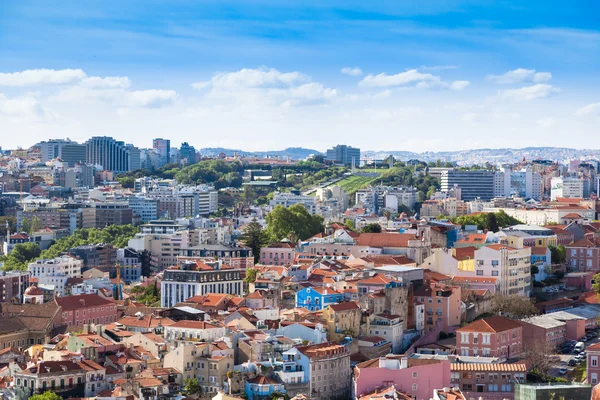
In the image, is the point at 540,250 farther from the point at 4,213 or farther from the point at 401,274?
the point at 4,213

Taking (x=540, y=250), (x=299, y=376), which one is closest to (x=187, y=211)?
(x=540, y=250)

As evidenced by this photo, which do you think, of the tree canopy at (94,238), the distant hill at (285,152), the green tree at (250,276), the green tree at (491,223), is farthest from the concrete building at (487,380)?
the distant hill at (285,152)

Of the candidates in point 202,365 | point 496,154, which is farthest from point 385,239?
point 496,154

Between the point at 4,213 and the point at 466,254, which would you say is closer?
the point at 466,254

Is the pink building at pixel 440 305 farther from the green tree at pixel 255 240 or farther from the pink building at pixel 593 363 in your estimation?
the green tree at pixel 255 240

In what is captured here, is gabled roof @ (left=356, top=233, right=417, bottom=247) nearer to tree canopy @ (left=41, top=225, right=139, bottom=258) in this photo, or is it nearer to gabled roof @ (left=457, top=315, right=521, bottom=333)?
gabled roof @ (left=457, top=315, right=521, bottom=333)

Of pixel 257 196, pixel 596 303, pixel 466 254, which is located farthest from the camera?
pixel 257 196

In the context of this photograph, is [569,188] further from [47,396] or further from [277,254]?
[47,396]
